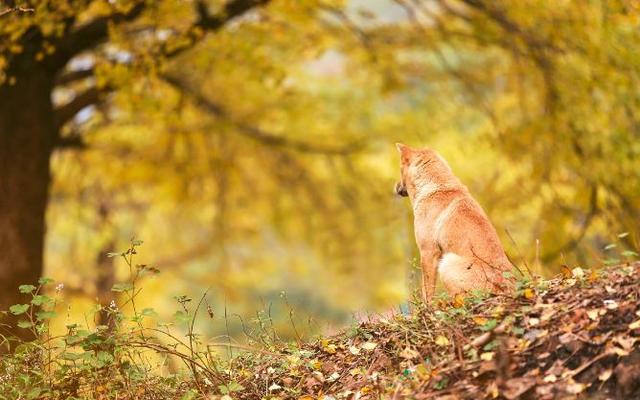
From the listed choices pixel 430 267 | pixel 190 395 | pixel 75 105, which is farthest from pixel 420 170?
pixel 75 105

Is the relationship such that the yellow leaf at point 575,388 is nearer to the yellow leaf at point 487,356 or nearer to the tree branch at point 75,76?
the yellow leaf at point 487,356

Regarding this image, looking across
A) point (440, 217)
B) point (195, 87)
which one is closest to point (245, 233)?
point (195, 87)

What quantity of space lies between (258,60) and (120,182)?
7981mm

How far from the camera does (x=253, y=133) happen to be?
17719mm

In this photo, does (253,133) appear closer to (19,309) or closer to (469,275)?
(469,275)

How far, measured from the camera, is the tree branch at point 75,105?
517 inches

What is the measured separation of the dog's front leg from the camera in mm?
6754

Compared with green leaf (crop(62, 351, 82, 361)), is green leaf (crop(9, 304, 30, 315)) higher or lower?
higher

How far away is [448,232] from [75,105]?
328 inches

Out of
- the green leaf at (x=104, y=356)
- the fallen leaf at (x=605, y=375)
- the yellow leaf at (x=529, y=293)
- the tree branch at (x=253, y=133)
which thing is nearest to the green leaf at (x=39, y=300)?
the green leaf at (x=104, y=356)

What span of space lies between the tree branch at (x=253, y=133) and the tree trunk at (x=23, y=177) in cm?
318

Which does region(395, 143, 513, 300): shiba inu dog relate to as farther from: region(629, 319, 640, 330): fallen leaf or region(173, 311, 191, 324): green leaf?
region(173, 311, 191, 324): green leaf

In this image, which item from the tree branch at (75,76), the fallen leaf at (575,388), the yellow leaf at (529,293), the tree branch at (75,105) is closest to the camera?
the fallen leaf at (575,388)

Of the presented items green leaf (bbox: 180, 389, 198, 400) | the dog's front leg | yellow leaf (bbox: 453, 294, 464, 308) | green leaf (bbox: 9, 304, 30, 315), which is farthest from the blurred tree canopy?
Result: green leaf (bbox: 9, 304, 30, 315)
